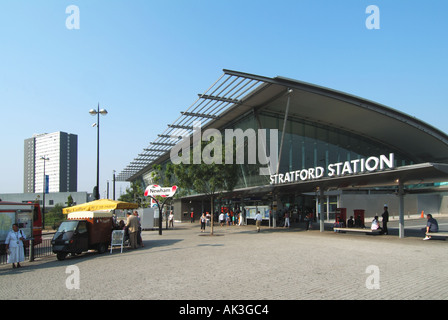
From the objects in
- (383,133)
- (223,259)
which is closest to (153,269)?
(223,259)

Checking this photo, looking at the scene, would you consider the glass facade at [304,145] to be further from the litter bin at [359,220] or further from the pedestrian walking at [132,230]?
the pedestrian walking at [132,230]

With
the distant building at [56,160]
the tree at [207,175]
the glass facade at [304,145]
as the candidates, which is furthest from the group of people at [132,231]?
the distant building at [56,160]

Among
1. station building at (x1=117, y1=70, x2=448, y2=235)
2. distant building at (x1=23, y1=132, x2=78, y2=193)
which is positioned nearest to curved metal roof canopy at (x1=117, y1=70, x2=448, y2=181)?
station building at (x1=117, y1=70, x2=448, y2=235)

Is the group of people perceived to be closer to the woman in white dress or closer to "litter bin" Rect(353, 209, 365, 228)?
the woman in white dress

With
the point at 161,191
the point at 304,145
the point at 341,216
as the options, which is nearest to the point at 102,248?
the point at 161,191

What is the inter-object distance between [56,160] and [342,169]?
158 m

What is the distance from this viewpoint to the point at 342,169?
67.7ft

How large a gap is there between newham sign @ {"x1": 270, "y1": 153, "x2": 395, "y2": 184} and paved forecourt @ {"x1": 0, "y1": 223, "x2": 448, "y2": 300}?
5.25 metres

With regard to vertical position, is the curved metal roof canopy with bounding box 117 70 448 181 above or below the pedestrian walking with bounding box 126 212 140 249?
above

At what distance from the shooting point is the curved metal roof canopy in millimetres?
26875
